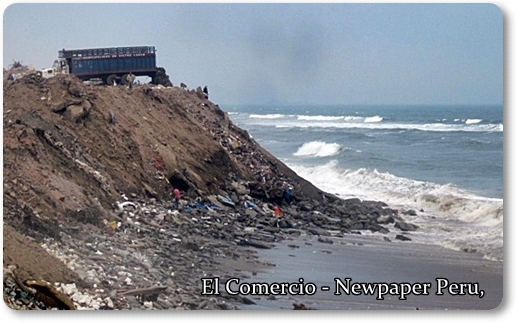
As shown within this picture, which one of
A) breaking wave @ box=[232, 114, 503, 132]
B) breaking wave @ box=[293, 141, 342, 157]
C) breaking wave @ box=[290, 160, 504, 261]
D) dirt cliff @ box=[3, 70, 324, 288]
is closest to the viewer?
dirt cliff @ box=[3, 70, 324, 288]

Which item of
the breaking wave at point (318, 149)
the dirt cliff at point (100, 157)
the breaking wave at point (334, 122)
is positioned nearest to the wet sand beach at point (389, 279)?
the dirt cliff at point (100, 157)

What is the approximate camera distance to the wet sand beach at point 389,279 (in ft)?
23.2

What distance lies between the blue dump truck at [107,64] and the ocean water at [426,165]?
1510mm

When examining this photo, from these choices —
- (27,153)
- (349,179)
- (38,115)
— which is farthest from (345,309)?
(349,179)

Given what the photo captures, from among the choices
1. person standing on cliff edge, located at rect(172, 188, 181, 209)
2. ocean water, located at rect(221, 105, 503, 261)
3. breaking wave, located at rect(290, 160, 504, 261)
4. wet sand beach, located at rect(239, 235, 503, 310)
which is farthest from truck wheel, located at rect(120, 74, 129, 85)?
wet sand beach, located at rect(239, 235, 503, 310)

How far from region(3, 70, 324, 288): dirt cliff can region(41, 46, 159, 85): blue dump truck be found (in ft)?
1.04

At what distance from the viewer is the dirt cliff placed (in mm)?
7543

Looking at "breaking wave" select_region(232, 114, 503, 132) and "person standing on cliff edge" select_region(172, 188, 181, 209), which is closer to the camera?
"person standing on cliff edge" select_region(172, 188, 181, 209)

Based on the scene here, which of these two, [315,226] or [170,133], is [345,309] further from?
[170,133]

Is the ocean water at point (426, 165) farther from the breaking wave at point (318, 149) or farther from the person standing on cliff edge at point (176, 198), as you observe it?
the person standing on cliff edge at point (176, 198)

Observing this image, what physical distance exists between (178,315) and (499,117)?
3733 mm

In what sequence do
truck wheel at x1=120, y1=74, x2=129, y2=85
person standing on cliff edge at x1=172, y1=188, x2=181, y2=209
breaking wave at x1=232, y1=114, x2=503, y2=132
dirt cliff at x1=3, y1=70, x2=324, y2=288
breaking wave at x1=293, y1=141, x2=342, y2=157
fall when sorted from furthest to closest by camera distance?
breaking wave at x1=293, y1=141, x2=342, y2=157 → breaking wave at x1=232, y1=114, x2=503, y2=132 → truck wheel at x1=120, y1=74, x2=129, y2=85 → person standing on cliff edge at x1=172, y1=188, x2=181, y2=209 → dirt cliff at x1=3, y1=70, x2=324, y2=288

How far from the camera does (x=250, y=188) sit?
1089 cm

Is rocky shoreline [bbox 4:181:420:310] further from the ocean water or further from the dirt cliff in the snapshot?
the ocean water
